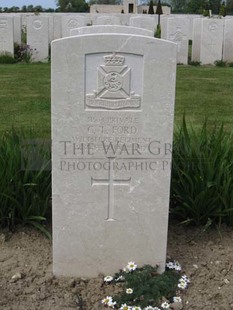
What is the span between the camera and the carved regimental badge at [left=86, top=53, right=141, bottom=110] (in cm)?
266

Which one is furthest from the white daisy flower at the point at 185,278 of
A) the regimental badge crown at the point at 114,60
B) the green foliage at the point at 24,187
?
the regimental badge crown at the point at 114,60

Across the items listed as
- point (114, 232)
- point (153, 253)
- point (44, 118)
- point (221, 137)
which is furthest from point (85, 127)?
point (44, 118)

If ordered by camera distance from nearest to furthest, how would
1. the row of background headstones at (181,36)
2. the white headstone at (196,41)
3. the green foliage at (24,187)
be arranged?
1. the green foliage at (24,187)
2. the row of background headstones at (181,36)
3. the white headstone at (196,41)

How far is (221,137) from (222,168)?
1.12 ft

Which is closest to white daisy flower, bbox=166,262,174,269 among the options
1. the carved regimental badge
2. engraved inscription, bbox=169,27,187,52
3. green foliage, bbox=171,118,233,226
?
green foliage, bbox=171,118,233,226

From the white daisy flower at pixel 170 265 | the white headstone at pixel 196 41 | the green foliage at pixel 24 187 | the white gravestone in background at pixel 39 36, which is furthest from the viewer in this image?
the white headstone at pixel 196 41

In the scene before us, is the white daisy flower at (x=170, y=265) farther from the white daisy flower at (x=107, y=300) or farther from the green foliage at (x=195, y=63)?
the green foliage at (x=195, y=63)

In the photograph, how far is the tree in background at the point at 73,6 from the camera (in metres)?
60.2

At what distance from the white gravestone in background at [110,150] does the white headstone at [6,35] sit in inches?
440

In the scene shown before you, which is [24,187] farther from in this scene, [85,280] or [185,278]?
[185,278]

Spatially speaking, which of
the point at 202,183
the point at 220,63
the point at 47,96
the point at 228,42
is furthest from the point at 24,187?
the point at 228,42

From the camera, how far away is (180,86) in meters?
9.86

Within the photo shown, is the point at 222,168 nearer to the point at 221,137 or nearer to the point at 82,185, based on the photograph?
the point at 221,137

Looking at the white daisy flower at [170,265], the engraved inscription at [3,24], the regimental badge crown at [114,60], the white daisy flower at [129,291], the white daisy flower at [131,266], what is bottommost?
the white daisy flower at [170,265]
